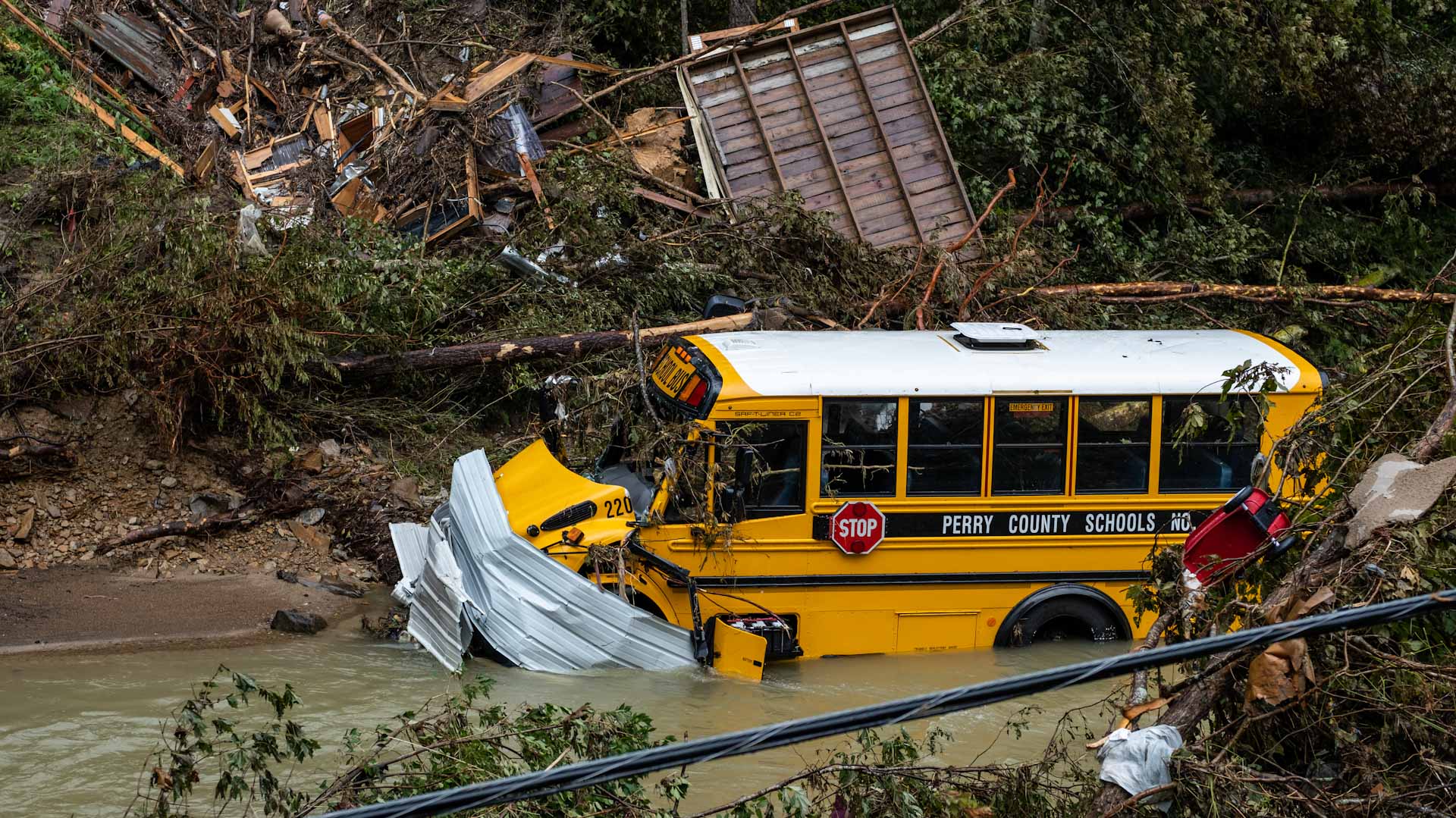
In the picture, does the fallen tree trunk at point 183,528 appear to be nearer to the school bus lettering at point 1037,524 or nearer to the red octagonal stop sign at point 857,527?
the red octagonal stop sign at point 857,527

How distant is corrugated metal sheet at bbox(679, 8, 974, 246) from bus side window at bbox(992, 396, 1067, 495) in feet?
18.5

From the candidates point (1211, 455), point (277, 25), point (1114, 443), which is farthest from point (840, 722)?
point (277, 25)

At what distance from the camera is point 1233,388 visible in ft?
27.5

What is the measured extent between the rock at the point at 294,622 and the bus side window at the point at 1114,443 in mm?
5275

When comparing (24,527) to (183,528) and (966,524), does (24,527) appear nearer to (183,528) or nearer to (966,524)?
(183,528)

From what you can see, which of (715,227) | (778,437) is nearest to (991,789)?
(778,437)

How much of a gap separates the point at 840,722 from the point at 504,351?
849cm

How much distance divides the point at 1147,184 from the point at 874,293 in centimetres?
426

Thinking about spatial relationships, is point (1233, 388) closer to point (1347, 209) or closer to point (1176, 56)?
point (1176, 56)

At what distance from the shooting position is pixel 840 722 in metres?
3.18

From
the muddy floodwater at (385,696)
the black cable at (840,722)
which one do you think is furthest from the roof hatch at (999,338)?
the black cable at (840,722)

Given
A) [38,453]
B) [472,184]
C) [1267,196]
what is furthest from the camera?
[1267,196]

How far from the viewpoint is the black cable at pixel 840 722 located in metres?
3.10

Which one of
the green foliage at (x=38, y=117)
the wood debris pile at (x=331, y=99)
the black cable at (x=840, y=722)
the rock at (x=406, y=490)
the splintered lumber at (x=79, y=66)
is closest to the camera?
the black cable at (x=840, y=722)
